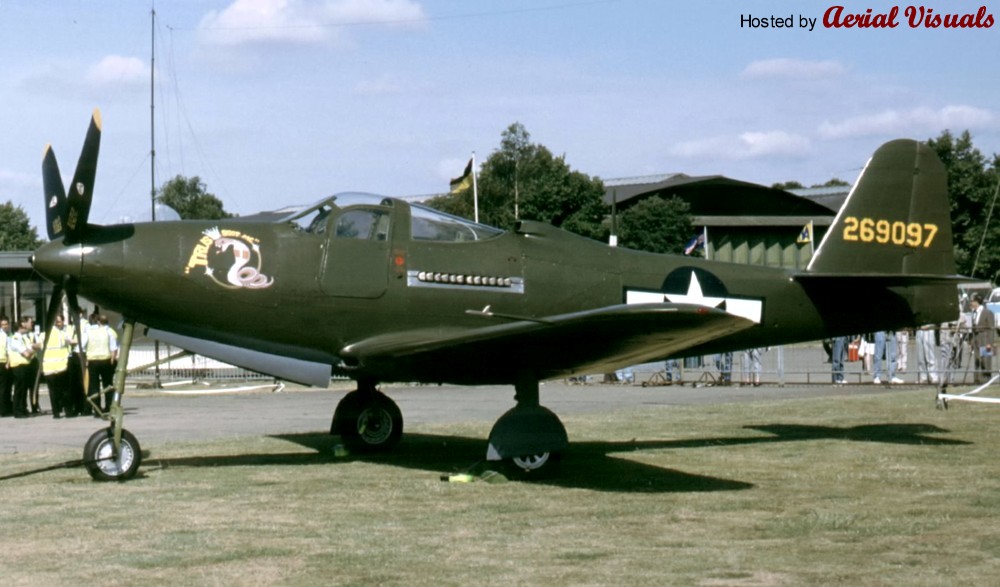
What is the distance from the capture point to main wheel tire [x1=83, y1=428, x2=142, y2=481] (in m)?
10.4

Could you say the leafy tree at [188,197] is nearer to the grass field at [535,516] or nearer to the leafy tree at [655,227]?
the leafy tree at [655,227]

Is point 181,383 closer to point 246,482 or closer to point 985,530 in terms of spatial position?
point 246,482

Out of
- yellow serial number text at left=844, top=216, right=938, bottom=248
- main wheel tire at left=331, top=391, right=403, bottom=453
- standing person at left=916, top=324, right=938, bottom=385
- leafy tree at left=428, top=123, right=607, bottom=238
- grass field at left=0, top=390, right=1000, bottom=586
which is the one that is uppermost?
leafy tree at left=428, top=123, right=607, bottom=238

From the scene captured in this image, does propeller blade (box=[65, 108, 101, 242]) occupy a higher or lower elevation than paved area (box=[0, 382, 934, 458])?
higher

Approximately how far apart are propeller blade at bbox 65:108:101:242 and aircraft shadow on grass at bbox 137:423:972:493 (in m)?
2.80

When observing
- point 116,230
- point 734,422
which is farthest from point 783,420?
point 116,230

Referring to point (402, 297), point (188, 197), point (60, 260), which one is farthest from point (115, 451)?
point (188, 197)

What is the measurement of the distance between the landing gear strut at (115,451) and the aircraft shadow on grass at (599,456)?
37.4 inches

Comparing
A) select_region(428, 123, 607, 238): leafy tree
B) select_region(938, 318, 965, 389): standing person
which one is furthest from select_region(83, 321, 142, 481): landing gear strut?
select_region(428, 123, 607, 238): leafy tree

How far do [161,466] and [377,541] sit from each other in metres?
4.77

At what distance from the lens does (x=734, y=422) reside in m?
15.5

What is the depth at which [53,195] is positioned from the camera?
10570 millimetres

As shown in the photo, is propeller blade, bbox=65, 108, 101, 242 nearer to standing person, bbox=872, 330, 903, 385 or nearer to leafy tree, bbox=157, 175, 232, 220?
standing person, bbox=872, 330, 903, 385

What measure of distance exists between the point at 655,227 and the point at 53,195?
203ft
